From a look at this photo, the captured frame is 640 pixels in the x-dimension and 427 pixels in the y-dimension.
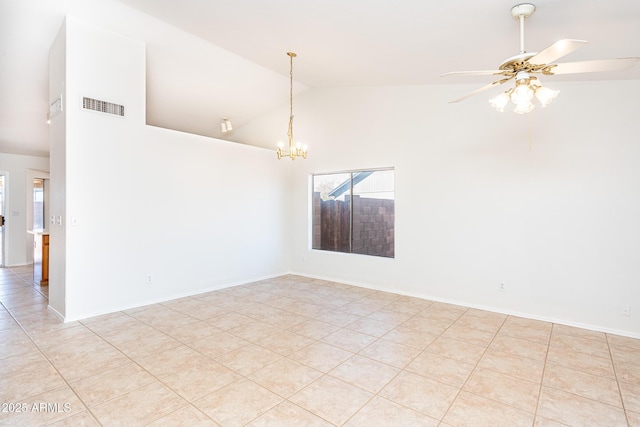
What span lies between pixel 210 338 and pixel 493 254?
3696 millimetres

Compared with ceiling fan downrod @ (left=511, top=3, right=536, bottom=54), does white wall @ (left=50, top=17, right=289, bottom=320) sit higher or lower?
lower

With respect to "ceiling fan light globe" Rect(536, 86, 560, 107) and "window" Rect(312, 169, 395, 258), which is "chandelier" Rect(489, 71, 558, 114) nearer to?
"ceiling fan light globe" Rect(536, 86, 560, 107)

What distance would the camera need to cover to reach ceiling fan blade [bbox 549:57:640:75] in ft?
6.38

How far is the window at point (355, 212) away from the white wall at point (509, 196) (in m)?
0.24

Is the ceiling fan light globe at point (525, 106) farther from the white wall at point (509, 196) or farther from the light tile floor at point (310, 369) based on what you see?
the light tile floor at point (310, 369)

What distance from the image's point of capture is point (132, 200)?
4301mm

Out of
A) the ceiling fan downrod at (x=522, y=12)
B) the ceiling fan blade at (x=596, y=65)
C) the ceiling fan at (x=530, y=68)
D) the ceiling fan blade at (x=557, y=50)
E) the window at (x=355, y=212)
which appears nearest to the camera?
the ceiling fan blade at (x=557, y=50)

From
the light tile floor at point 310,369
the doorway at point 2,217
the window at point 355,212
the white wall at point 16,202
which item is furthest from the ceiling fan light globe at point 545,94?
the doorway at point 2,217

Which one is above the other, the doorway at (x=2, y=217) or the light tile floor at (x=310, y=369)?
the doorway at (x=2, y=217)

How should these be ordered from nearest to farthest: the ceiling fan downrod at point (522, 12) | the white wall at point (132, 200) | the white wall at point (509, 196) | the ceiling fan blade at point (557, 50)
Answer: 1. the ceiling fan blade at point (557, 50)
2. the ceiling fan downrod at point (522, 12)
3. the white wall at point (509, 196)
4. the white wall at point (132, 200)

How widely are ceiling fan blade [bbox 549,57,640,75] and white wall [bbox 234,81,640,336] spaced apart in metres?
1.92

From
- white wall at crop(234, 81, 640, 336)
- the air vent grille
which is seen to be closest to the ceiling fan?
white wall at crop(234, 81, 640, 336)

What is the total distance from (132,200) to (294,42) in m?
2.97

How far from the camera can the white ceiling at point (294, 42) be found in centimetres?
257
